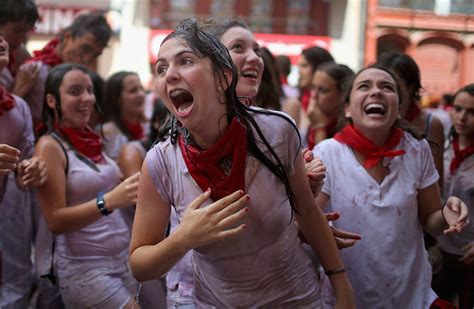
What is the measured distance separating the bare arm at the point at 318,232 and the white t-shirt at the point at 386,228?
1.74 feet

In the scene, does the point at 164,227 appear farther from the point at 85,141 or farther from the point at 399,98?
the point at 399,98

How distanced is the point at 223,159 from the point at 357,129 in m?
1.15

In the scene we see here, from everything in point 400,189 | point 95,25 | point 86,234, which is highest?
point 95,25

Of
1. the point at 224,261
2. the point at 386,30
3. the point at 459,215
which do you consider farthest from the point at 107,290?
the point at 386,30

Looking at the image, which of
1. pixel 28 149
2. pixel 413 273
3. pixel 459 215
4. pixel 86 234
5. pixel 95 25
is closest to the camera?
pixel 459 215

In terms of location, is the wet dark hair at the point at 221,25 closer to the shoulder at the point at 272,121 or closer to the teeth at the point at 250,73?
the teeth at the point at 250,73

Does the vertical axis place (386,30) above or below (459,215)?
above

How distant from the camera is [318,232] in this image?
2.06 metres

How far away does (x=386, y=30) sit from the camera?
15625mm

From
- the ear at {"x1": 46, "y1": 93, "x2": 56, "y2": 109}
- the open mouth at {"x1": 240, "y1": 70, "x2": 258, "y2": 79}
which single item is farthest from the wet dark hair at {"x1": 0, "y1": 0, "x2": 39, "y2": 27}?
the open mouth at {"x1": 240, "y1": 70, "x2": 258, "y2": 79}

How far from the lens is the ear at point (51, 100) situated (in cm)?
321

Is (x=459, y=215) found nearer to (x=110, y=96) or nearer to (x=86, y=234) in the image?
(x=86, y=234)

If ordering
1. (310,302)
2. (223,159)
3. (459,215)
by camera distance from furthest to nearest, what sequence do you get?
1. (459,215)
2. (310,302)
3. (223,159)

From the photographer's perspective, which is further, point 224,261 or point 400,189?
point 400,189
